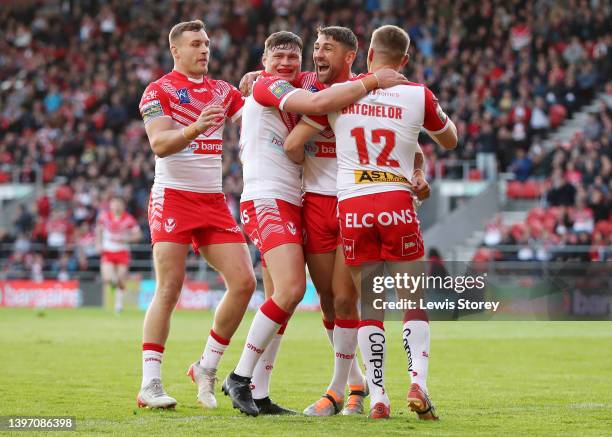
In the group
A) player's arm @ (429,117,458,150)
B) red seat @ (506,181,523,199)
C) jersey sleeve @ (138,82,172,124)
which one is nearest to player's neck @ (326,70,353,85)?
player's arm @ (429,117,458,150)

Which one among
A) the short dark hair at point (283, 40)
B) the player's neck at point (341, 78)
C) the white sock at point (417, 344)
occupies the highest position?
the short dark hair at point (283, 40)

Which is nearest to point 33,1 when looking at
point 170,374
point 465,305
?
point 170,374

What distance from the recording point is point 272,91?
7672mm

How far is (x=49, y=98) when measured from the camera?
115 ft

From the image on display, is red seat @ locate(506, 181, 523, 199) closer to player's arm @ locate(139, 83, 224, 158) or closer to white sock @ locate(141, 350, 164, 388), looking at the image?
player's arm @ locate(139, 83, 224, 158)

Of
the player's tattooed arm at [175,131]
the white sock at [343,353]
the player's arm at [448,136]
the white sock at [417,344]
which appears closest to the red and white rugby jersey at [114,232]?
the player's tattooed arm at [175,131]

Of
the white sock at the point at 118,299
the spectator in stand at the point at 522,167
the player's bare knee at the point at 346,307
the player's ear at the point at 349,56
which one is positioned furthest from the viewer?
the spectator in stand at the point at 522,167

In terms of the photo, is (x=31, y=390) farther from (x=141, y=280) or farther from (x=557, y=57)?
(x=557, y=57)

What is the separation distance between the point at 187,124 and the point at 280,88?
1.04 m

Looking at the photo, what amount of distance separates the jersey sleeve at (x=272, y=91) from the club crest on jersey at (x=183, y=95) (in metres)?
0.76

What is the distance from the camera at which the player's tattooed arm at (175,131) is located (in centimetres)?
773

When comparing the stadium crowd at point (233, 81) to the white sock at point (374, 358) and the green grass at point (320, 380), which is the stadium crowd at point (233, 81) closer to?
the green grass at point (320, 380)

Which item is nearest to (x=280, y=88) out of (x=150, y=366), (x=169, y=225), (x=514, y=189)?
(x=169, y=225)

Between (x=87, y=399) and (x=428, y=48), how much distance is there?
22.9 metres
